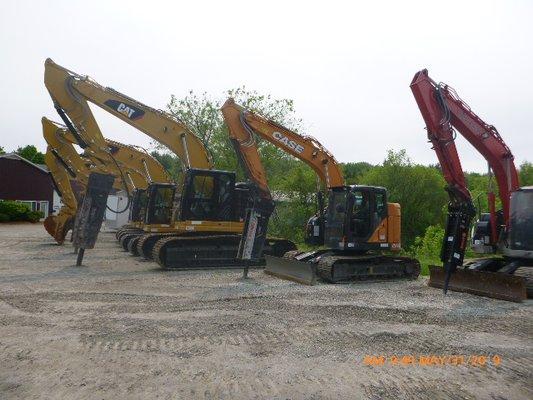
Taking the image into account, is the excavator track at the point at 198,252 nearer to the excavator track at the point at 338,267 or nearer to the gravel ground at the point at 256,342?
the excavator track at the point at 338,267

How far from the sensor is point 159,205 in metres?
19.3

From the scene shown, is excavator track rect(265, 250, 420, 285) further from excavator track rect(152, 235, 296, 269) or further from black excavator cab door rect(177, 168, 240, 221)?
black excavator cab door rect(177, 168, 240, 221)

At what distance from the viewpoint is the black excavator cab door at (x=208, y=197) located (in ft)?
49.2

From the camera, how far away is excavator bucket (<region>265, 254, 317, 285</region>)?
11430mm

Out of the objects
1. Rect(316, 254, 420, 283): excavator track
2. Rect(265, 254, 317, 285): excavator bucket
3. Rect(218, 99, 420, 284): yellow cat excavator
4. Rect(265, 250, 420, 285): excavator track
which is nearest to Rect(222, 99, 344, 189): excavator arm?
Rect(218, 99, 420, 284): yellow cat excavator

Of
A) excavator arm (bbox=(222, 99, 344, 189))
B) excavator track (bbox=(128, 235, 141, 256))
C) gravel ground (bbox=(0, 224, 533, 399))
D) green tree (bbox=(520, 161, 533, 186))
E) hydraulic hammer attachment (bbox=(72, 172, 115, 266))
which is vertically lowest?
gravel ground (bbox=(0, 224, 533, 399))

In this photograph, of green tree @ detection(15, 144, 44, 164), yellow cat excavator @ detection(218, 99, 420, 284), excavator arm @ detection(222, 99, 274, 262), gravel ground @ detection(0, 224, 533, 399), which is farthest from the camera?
green tree @ detection(15, 144, 44, 164)

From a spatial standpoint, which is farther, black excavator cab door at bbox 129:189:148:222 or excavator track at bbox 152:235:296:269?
black excavator cab door at bbox 129:189:148:222

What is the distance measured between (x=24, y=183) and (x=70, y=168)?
2925 centimetres

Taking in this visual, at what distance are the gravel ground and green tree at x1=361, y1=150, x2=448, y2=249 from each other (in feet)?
109

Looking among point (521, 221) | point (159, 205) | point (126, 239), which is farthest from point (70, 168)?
point (521, 221)

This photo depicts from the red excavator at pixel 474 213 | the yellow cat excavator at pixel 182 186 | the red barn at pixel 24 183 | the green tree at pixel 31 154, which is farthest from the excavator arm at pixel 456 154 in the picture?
the green tree at pixel 31 154

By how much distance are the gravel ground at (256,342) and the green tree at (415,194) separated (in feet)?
109

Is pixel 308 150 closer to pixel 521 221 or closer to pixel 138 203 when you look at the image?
pixel 521 221
